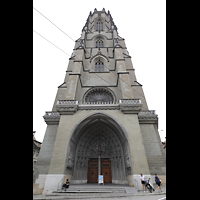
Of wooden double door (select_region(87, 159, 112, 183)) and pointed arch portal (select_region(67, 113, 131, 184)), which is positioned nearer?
pointed arch portal (select_region(67, 113, 131, 184))

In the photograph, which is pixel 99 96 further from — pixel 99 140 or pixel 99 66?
pixel 99 140

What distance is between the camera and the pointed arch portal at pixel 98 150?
12.6 metres

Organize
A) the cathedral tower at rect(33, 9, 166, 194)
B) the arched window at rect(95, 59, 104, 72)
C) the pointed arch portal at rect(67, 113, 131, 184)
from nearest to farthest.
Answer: the cathedral tower at rect(33, 9, 166, 194) → the pointed arch portal at rect(67, 113, 131, 184) → the arched window at rect(95, 59, 104, 72)

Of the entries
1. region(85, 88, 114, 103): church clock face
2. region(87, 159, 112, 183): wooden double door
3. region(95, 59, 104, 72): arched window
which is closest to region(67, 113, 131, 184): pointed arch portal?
region(87, 159, 112, 183): wooden double door

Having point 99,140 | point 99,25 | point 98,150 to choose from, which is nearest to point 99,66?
point 99,140

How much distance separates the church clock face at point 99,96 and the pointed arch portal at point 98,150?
4.72 meters

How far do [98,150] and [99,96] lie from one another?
25.5ft

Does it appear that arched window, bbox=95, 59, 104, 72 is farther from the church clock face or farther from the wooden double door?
the wooden double door

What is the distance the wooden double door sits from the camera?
44.6 feet
